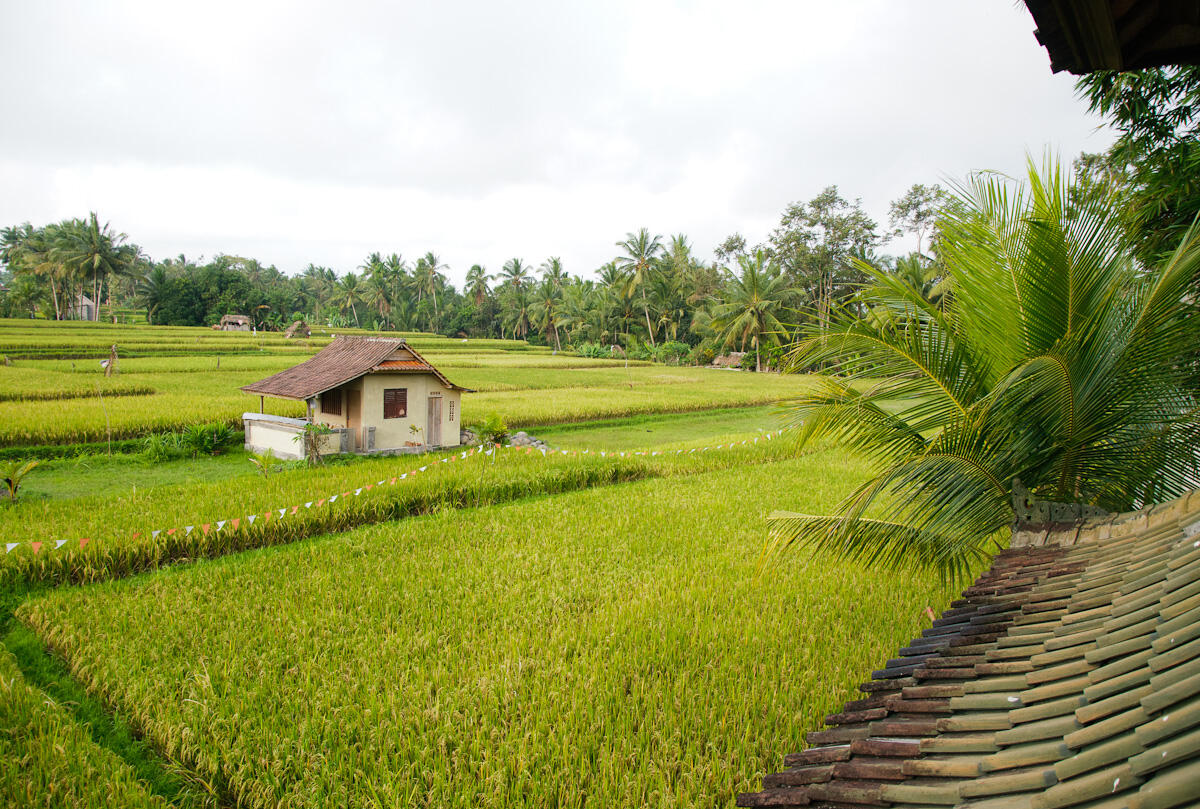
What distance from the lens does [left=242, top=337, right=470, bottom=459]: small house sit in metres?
12.5

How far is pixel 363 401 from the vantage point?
1251cm

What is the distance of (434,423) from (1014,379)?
41.2 ft

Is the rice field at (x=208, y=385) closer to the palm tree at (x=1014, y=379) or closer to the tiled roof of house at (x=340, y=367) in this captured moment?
the tiled roof of house at (x=340, y=367)

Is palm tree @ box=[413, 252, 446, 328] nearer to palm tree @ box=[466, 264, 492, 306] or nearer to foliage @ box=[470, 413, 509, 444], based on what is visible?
palm tree @ box=[466, 264, 492, 306]

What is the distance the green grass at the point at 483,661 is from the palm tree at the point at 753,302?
33.5 metres

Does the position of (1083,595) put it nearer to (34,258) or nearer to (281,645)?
(281,645)

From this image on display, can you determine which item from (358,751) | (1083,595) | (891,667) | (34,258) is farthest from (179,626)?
(34,258)

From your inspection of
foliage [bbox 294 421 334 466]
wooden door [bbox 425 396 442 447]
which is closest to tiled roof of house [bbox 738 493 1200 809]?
foliage [bbox 294 421 334 466]

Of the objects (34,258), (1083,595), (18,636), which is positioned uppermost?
(34,258)

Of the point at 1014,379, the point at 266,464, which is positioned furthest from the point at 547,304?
the point at 1014,379

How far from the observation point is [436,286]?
66938mm

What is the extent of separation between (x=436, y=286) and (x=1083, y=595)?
69160 millimetres

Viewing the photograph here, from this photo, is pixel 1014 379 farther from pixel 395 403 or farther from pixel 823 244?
pixel 823 244

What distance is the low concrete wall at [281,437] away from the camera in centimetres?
1220
